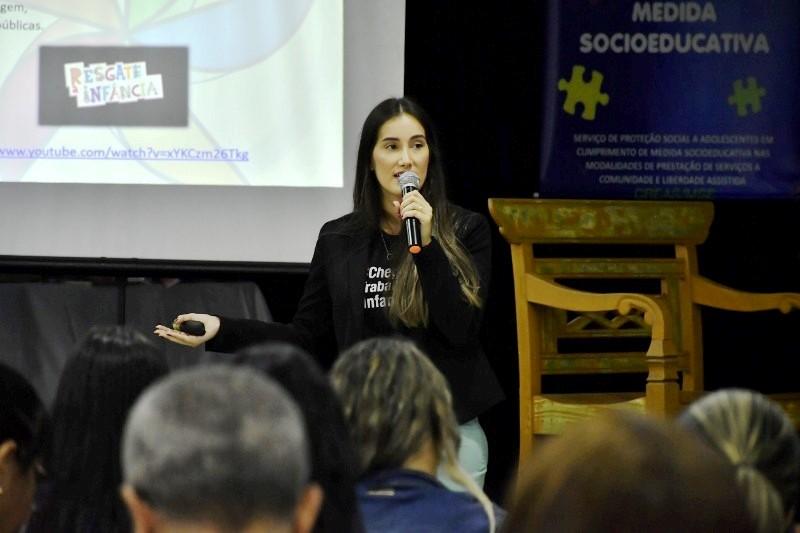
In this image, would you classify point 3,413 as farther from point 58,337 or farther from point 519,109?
point 519,109

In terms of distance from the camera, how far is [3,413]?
5.05 feet

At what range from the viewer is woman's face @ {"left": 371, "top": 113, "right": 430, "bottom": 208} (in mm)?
2941

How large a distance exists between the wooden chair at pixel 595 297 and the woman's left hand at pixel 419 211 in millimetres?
1034

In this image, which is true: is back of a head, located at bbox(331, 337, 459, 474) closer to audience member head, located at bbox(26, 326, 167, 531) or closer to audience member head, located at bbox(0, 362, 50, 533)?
audience member head, located at bbox(26, 326, 167, 531)

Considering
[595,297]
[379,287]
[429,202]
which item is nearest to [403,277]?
[379,287]

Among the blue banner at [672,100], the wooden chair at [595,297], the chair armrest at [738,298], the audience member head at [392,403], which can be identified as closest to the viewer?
the audience member head at [392,403]

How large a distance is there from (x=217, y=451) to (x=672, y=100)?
381 centimetres

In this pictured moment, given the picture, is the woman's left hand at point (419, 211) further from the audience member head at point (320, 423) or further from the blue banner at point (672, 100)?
the blue banner at point (672, 100)

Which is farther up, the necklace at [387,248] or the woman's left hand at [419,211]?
the woman's left hand at [419,211]

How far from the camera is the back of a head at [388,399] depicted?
4.81ft

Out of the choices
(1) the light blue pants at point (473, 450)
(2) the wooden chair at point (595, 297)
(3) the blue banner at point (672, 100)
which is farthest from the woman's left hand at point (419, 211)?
(3) the blue banner at point (672, 100)

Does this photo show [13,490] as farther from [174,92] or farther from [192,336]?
[174,92]

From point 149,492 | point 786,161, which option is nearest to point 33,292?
point 786,161

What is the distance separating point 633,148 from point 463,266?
1.76 meters
